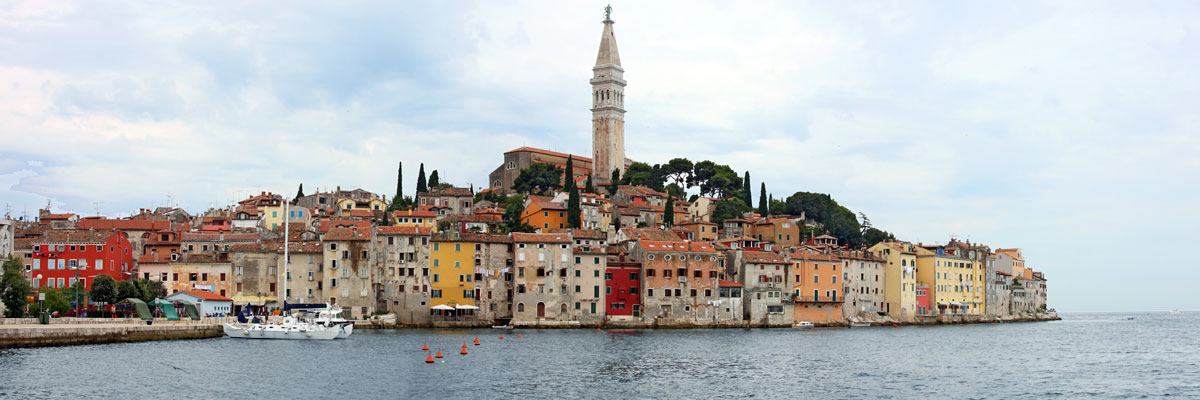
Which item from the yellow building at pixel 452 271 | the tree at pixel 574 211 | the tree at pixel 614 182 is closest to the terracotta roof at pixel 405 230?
the yellow building at pixel 452 271

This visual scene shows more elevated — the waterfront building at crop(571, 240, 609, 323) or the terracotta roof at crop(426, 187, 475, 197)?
the terracotta roof at crop(426, 187, 475, 197)

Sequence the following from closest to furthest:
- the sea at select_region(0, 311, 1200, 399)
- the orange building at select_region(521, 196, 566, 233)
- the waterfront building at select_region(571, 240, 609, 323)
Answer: the sea at select_region(0, 311, 1200, 399), the waterfront building at select_region(571, 240, 609, 323), the orange building at select_region(521, 196, 566, 233)

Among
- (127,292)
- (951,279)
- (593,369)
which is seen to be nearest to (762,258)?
(951,279)

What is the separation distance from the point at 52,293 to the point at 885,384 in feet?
161

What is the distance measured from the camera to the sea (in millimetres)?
42562

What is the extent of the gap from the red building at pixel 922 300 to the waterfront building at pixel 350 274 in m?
50.0

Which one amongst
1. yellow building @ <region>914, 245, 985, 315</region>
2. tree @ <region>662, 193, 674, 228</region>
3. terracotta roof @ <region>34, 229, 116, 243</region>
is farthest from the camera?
tree @ <region>662, 193, 674, 228</region>

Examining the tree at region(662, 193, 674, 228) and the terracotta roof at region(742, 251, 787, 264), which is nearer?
the terracotta roof at region(742, 251, 787, 264)

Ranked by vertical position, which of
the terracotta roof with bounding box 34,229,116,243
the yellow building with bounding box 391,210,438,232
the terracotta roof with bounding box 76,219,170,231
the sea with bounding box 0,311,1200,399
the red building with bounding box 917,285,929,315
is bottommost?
the sea with bounding box 0,311,1200,399

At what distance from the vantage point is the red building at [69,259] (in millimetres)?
80312

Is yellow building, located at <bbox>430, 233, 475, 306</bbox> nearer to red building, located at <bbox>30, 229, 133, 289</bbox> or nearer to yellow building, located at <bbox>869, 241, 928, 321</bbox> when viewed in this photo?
red building, located at <bbox>30, 229, 133, 289</bbox>

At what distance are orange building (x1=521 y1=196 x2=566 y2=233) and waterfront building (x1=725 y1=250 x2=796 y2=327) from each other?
21203mm

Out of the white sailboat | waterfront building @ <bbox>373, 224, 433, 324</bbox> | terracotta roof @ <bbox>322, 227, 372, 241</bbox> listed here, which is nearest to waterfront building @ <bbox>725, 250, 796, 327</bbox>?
waterfront building @ <bbox>373, 224, 433, 324</bbox>

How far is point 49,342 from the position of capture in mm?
54969
